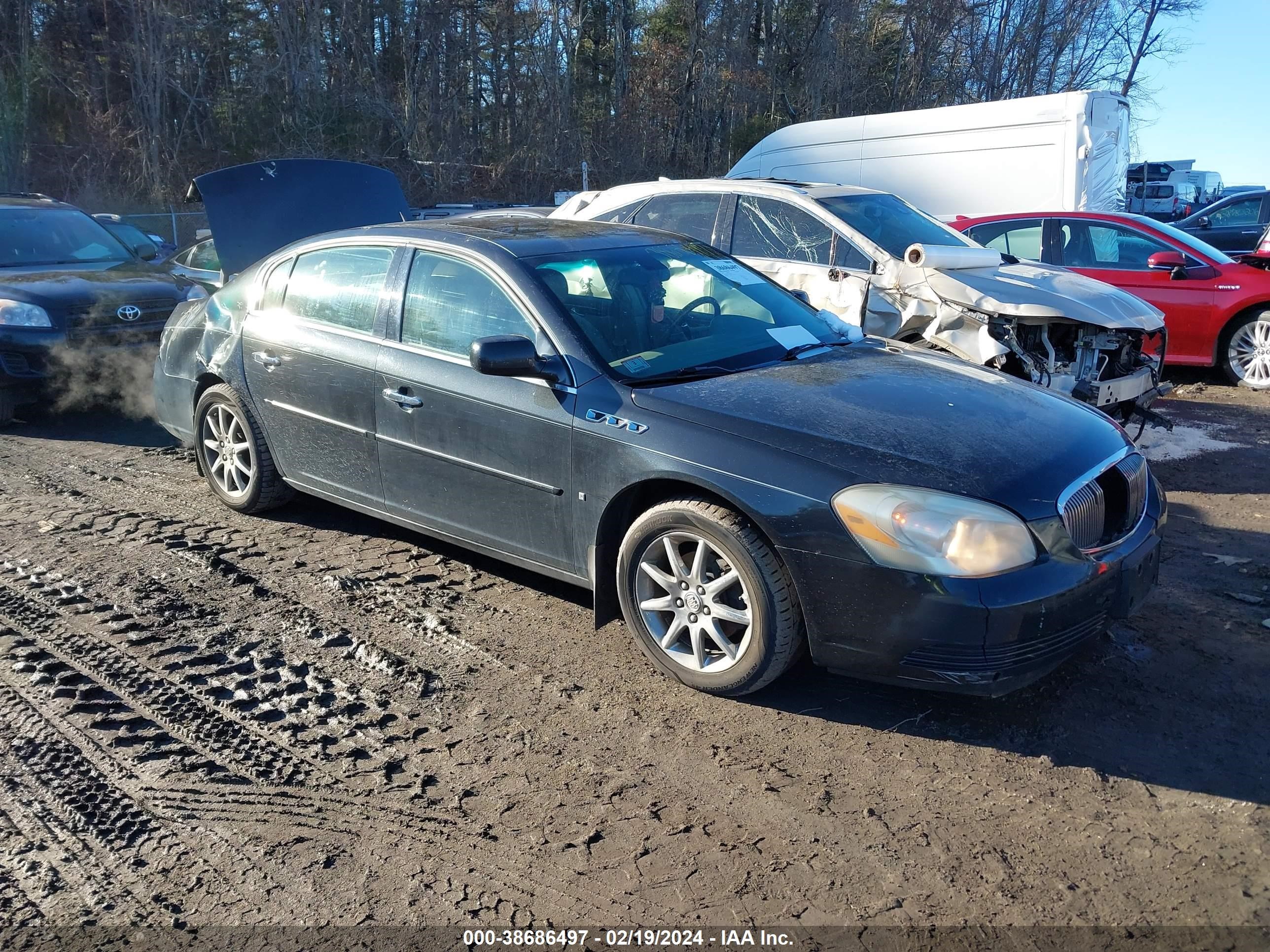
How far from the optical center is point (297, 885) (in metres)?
2.79

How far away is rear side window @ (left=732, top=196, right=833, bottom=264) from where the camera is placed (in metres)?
7.50

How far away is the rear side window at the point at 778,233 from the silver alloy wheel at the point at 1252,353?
4.71 metres

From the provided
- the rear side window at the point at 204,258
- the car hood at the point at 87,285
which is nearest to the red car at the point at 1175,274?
the car hood at the point at 87,285

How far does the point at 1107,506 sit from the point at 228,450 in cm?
456

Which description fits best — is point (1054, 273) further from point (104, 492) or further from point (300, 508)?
point (104, 492)

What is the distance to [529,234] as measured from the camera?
15.7 feet

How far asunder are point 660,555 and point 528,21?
104 feet

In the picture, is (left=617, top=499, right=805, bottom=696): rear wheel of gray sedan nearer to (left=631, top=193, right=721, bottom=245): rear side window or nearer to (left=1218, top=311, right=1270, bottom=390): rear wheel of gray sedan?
(left=631, top=193, right=721, bottom=245): rear side window

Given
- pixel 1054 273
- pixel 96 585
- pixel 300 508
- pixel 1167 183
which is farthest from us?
pixel 1167 183

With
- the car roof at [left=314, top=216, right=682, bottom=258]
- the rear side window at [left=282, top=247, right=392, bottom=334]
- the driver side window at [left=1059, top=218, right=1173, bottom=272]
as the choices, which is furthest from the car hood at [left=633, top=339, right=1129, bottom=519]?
the driver side window at [left=1059, top=218, right=1173, bottom=272]

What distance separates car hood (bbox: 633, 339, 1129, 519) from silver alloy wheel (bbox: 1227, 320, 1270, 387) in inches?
253

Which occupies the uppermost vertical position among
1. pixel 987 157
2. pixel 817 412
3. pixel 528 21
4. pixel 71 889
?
pixel 528 21

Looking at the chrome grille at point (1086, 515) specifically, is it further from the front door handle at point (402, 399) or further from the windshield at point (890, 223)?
the windshield at point (890, 223)

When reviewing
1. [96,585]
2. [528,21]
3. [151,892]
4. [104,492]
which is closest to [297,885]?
[151,892]
